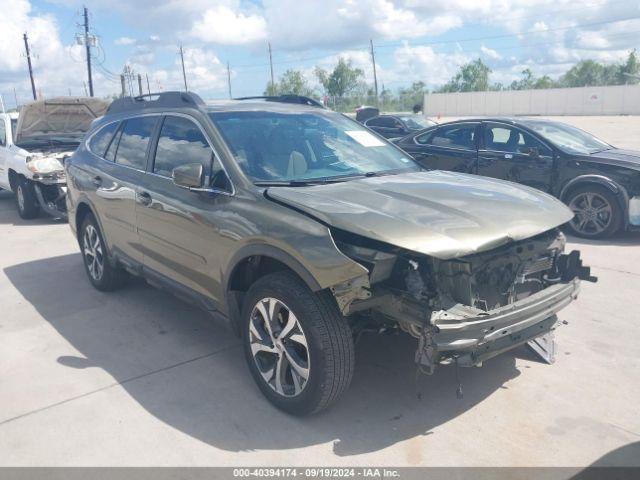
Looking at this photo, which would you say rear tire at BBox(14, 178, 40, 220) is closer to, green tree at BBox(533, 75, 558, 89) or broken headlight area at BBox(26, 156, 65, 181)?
broken headlight area at BBox(26, 156, 65, 181)

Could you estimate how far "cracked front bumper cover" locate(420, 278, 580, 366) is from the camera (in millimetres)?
2838

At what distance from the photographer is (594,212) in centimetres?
764

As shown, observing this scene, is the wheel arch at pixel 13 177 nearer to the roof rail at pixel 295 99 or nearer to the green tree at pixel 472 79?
the roof rail at pixel 295 99

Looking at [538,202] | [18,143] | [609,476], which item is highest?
[18,143]

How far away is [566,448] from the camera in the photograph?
10.0 ft

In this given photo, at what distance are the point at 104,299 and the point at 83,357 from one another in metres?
1.39

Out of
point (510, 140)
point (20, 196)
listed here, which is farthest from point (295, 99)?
point (20, 196)

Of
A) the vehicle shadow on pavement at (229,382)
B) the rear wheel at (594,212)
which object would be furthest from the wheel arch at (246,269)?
the rear wheel at (594,212)

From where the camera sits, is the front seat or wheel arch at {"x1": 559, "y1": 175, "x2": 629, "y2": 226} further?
wheel arch at {"x1": 559, "y1": 175, "x2": 629, "y2": 226}

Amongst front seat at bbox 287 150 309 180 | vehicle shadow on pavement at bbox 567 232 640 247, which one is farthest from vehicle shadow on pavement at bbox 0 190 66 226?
vehicle shadow on pavement at bbox 567 232 640 247

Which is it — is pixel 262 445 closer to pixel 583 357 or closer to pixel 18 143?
pixel 583 357

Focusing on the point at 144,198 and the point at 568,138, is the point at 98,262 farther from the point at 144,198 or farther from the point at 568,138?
the point at 568,138

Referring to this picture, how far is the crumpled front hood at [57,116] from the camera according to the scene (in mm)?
10352

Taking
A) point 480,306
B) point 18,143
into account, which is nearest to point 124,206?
Result: point 480,306
